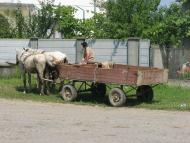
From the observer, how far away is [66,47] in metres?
29.2

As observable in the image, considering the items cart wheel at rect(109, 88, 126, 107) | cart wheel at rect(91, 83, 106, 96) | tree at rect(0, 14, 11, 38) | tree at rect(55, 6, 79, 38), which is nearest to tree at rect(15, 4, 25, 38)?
tree at rect(0, 14, 11, 38)

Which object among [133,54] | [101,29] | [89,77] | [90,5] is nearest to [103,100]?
[89,77]

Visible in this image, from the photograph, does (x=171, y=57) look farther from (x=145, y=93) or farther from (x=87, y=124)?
(x=87, y=124)

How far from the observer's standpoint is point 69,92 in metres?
20.2

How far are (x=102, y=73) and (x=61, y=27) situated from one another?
1689 centimetres

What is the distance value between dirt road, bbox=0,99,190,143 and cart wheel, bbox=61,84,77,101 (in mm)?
868

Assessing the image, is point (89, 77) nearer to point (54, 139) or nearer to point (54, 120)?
point (54, 120)

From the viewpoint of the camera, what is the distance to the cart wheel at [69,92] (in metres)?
20.1

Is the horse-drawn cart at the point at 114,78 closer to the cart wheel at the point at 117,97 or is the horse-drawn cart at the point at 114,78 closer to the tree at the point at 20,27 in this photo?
the cart wheel at the point at 117,97

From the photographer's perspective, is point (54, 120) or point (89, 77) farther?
point (89, 77)

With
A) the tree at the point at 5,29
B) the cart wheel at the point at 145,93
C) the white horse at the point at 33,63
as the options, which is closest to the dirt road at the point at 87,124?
the cart wheel at the point at 145,93

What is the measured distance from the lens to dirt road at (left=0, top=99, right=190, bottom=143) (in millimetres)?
12766

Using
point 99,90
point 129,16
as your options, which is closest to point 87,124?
point 99,90

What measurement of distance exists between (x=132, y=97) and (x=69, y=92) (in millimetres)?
2326
